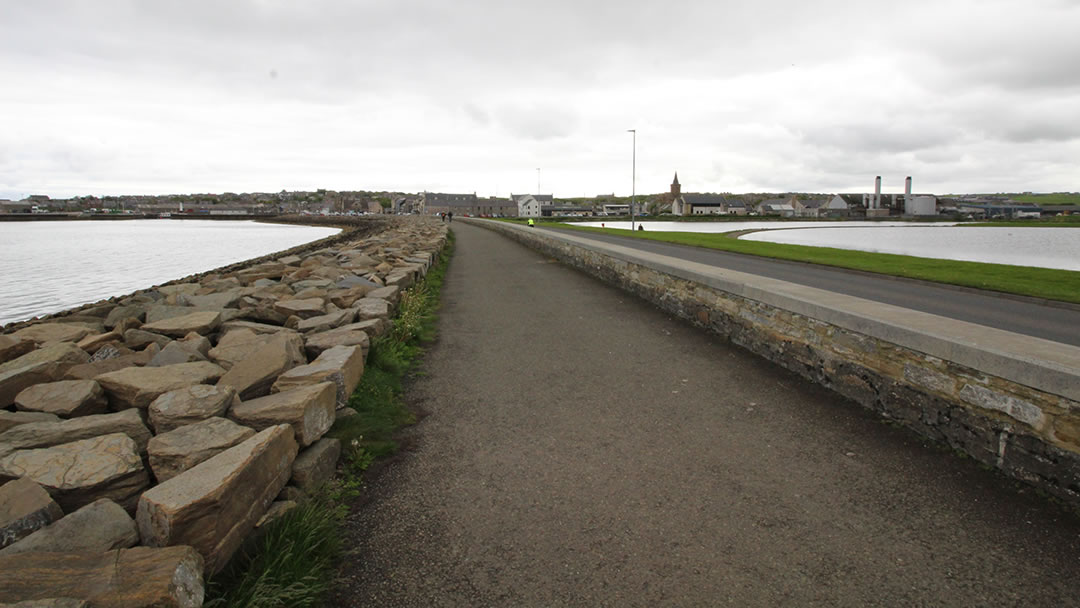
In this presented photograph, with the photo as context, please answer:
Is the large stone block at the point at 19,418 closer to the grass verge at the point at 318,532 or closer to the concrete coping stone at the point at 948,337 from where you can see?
the grass verge at the point at 318,532

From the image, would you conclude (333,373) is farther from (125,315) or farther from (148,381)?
(125,315)

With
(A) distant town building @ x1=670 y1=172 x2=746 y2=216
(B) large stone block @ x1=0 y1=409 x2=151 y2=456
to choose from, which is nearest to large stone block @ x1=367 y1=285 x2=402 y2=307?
(B) large stone block @ x1=0 y1=409 x2=151 y2=456

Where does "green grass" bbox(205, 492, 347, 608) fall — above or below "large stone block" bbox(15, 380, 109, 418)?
below

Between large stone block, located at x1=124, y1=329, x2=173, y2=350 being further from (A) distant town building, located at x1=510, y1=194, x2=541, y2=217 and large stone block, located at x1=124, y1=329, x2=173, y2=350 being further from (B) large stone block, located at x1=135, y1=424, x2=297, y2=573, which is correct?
(A) distant town building, located at x1=510, y1=194, x2=541, y2=217

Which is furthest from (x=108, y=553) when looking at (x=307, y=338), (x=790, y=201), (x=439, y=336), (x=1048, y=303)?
(x=790, y=201)

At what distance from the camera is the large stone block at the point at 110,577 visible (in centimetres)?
200

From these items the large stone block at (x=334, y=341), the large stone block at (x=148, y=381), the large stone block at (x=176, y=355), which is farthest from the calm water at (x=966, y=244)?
the large stone block at (x=148, y=381)

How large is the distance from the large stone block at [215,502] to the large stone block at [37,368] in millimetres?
2705

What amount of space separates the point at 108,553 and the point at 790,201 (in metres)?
198

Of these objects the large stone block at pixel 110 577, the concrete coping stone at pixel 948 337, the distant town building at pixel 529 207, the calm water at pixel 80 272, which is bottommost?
the calm water at pixel 80 272

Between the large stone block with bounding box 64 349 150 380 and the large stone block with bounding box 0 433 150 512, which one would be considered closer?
the large stone block with bounding box 0 433 150 512

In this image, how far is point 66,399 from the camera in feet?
12.8

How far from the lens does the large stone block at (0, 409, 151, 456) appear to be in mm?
3166

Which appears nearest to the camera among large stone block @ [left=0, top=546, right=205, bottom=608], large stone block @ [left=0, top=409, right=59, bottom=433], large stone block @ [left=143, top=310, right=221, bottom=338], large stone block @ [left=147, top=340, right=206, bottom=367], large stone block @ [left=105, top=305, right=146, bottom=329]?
large stone block @ [left=0, top=546, right=205, bottom=608]
